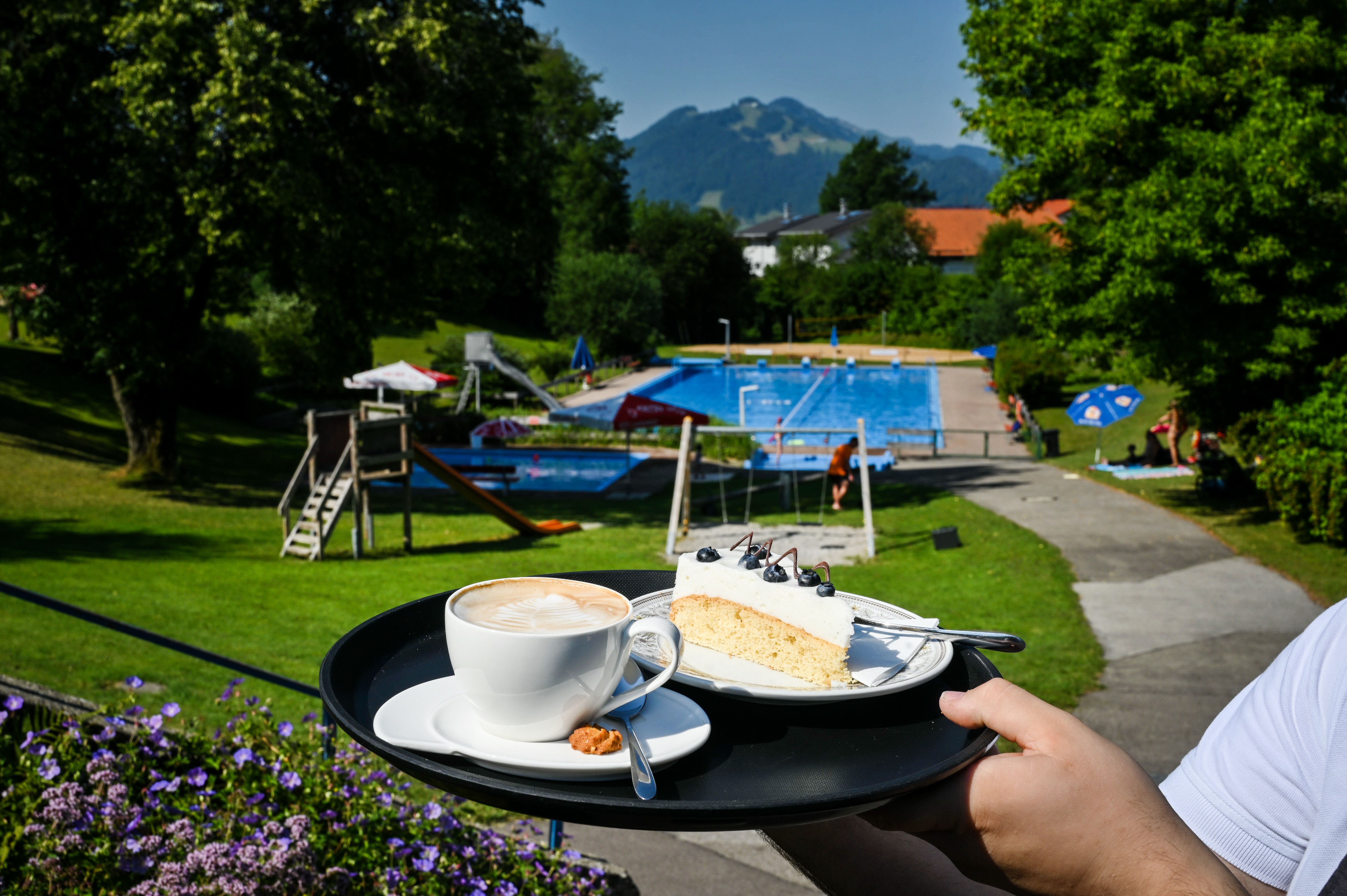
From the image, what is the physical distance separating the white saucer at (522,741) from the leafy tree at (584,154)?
5990 cm

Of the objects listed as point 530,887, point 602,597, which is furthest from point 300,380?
point 602,597

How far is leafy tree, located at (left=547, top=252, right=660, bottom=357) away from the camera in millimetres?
52406

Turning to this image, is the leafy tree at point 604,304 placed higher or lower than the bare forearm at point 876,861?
higher

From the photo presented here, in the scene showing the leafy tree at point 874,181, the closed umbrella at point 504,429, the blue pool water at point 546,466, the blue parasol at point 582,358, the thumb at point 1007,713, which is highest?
the leafy tree at point 874,181

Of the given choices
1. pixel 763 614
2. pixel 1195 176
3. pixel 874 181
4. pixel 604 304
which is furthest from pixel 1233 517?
pixel 874 181

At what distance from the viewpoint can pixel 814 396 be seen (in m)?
43.0

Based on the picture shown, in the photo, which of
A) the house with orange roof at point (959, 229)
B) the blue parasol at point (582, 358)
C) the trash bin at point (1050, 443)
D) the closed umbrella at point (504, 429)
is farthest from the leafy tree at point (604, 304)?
the trash bin at point (1050, 443)

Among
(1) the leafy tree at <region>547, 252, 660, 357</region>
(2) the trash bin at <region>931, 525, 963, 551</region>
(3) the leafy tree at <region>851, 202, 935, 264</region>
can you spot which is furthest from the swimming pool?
(3) the leafy tree at <region>851, 202, 935, 264</region>

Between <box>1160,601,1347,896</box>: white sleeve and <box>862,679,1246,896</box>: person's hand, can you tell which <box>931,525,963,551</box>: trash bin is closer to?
<box>1160,601,1347,896</box>: white sleeve

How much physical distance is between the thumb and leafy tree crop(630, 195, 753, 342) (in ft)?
207

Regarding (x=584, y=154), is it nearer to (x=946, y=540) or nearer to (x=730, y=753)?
(x=946, y=540)

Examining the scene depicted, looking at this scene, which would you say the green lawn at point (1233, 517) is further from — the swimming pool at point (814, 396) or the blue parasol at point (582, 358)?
the blue parasol at point (582, 358)

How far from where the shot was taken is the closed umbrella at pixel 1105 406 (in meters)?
20.7

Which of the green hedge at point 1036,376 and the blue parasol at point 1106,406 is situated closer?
the blue parasol at point 1106,406
